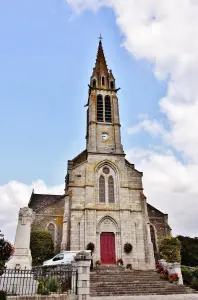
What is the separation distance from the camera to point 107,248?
74.0 ft

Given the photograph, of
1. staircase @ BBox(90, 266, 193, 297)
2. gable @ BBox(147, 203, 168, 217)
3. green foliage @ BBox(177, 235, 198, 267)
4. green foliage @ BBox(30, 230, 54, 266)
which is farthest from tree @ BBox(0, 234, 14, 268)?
green foliage @ BBox(177, 235, 198, 267)

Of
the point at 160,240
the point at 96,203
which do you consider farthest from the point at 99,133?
the point at 160,240

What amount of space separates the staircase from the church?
184 inches

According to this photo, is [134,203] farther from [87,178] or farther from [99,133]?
[99,133]

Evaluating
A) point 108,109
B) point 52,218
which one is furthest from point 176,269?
point 108,109

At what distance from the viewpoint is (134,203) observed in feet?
81.6

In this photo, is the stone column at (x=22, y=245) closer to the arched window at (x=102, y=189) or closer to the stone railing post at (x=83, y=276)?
the stone railing post at (x=83, y=276)

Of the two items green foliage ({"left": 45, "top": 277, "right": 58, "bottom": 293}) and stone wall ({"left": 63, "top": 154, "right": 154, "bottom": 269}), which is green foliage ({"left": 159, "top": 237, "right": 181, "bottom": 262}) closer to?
stone wall ({"left": 63, "top": 154, "right": 154, "bottom": 269})

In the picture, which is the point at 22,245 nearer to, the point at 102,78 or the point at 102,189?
the point at 102,189

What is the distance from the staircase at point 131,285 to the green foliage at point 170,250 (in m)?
6.23

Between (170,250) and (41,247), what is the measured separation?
11486 mm

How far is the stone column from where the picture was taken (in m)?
12.9

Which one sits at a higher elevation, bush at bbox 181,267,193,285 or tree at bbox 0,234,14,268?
tree at bbox 0,234,14,268

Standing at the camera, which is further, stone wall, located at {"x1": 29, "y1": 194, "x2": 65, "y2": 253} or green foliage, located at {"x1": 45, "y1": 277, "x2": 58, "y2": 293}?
stone wall, located at {"x1": 29, "y1": 194, "x2": 65, "y2": 253}
